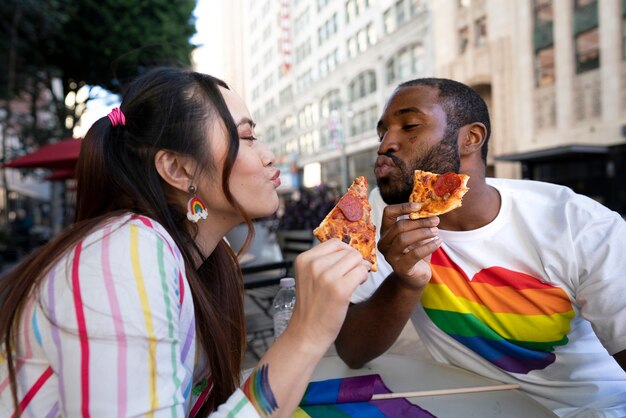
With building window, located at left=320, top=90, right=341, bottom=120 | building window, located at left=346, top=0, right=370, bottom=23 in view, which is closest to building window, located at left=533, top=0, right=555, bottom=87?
building window, located at left=346, top=0, right=370, bottom=23

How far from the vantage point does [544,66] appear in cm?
2194

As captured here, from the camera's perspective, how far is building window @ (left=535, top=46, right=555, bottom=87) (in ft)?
70.6

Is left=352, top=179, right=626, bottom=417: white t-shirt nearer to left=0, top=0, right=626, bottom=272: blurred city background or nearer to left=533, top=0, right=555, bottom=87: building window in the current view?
left=0, top=0, right=626, bottom=272: blurred city background

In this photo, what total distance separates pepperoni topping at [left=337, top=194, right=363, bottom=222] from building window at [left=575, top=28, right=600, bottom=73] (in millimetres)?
22643

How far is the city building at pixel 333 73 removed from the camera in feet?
112

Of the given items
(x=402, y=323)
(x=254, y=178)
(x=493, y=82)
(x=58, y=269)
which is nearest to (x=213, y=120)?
(x=254, y=178)

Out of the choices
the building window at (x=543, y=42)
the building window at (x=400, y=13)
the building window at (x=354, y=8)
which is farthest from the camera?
the building window at (x=354, y=8)

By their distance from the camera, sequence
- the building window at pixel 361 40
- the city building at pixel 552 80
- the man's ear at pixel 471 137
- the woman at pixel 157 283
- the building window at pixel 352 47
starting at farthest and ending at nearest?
the building window at pixel 352 47, the building window at pixel 361 40, the city building at pixel 552 80, the man's ear at pixel 471 137, the woman at pixel 157 283

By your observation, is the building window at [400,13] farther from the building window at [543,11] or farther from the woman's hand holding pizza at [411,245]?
the woman's hand holding pizza at [411,245]

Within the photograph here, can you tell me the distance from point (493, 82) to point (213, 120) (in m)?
26.4

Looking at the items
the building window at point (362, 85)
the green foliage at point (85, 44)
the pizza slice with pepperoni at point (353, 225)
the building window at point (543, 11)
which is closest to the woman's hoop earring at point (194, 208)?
the pizza slice with pepperoni at point (353, 225)

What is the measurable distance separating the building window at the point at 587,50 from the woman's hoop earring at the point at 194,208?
76.3ft

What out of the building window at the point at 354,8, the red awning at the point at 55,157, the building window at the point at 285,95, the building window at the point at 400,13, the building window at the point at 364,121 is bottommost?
the red awning at the point at 55,157

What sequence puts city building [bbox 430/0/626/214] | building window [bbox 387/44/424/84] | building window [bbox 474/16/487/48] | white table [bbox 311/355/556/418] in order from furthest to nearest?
1. building window [bbox 387/44/424/84]
2. building window [bbox 474/16/487/48]
3. city building [bbox 430/0/626/214]
4. white table [bbox 311/355/556/418]
